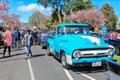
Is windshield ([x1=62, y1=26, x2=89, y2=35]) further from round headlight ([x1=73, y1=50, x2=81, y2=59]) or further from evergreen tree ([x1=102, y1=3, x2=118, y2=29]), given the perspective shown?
evergreen tree ([x1=102, y1=3, x2=118, y2=29])

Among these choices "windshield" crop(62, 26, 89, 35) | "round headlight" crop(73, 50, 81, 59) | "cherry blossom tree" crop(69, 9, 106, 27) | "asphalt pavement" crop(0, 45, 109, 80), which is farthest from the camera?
"cherry blossom tree" crop(69, 9, 106, 27)

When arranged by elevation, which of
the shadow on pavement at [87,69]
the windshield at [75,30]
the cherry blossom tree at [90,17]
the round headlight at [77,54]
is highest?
the cherry blossom tree at [90,17]

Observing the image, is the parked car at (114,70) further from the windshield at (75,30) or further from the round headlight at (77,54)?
the windshield at (75,30)

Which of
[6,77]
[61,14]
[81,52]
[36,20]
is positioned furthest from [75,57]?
[36,20]

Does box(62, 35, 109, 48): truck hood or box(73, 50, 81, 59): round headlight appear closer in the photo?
box(73, 50, 81, 59): round headlight

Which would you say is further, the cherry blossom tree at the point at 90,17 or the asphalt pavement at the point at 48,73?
the cherry blossom tree at the point at 90,17

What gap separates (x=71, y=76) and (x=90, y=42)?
1.81m

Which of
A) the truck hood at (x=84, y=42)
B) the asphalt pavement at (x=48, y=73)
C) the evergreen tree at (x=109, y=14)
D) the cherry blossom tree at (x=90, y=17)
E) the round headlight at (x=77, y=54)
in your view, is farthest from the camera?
the evergreen tree at (x=109, y=14)

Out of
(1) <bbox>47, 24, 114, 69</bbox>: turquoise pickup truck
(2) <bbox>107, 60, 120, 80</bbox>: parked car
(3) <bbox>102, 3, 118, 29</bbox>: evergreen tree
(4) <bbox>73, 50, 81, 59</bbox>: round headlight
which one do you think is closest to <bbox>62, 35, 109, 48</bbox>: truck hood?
(1) <bbox>47, 24, 114, 69</bbox>: turquoise pickup truck

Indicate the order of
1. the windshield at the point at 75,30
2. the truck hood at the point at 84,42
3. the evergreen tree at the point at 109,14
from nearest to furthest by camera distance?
the truck hood at the point at 84,42
the windshield at the point at 75,30
the evergreen tree at the point at 109,14

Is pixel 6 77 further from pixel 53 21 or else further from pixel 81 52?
pixel 53 21

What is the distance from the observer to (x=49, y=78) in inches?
369

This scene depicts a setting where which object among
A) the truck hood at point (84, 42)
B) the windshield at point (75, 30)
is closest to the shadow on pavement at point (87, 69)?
the truck hood at point (84, 42)

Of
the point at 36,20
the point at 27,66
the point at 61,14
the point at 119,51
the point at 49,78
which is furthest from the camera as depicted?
the point at 36,20
